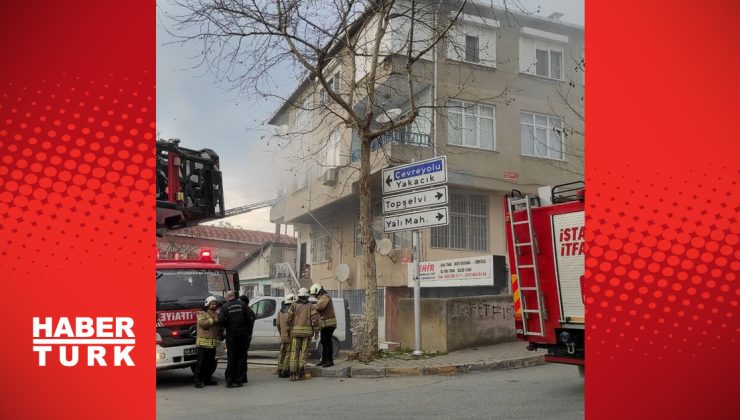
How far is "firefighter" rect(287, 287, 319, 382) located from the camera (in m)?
10.7

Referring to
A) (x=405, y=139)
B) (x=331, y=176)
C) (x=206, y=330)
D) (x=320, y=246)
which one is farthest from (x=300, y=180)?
(x=206, y=330)

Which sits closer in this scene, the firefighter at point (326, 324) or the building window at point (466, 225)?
the firefighter at point (326, 324)

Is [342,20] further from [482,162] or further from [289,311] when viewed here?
[482,162]

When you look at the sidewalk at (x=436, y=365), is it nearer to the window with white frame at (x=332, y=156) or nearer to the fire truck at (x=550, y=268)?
the fire truck at (x=550, y=268)

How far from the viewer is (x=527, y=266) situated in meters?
8.54

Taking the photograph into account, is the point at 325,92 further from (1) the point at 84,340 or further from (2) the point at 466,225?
(1) the point at 84,340

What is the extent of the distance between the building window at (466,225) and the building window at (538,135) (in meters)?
2.11

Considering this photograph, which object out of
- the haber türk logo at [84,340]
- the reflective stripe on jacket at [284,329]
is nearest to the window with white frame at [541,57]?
the reflective stripe on jacket at [284,329]

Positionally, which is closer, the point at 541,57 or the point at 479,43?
the point at 479,43

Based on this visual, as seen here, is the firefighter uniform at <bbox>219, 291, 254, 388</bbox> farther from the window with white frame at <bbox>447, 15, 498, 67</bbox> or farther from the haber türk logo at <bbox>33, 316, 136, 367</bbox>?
the window with white frame at <bbox>447, 15, 498, 67</bbox>

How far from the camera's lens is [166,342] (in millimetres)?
10195

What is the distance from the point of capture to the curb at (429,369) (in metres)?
10.6

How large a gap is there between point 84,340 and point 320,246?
21.5 metres

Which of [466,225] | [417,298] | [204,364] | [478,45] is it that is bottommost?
[204,364]
